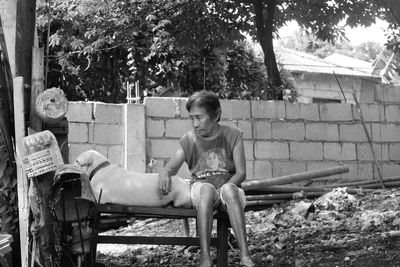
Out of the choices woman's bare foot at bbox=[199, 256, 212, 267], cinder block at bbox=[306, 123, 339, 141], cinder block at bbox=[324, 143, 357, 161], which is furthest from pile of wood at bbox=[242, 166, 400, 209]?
woman's bare foot at bbox=[199, 256, 212, 267]

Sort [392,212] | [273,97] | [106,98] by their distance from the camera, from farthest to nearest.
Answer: [106,98] → [273,97] → [392,212]

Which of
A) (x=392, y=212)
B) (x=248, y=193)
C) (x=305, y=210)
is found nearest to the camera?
(x=392, y=212)

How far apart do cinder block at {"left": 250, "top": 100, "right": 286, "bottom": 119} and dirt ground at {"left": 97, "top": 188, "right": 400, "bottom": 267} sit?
4.53 ft

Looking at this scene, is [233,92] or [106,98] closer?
[106,98]

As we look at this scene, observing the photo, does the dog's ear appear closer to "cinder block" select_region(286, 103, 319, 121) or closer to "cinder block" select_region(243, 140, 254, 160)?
"cinder block" select_region(243, 140, 254, 160)

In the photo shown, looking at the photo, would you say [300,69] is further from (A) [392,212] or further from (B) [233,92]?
(A) [392,212]

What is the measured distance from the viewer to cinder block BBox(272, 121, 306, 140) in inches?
386

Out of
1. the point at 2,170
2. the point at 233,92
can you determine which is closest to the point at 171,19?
the point at 233,92

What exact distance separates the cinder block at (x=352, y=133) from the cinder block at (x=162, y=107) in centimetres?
232

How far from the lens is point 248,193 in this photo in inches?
Answer: 356

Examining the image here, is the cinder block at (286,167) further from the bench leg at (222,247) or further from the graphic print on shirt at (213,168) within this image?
the bench leg at (222,247)

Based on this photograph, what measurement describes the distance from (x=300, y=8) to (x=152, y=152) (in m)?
4.44

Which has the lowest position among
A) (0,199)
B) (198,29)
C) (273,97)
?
(0,199)

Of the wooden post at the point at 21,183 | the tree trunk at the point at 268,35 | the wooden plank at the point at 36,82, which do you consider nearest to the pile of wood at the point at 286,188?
the tree trunk at the point at 268,35
